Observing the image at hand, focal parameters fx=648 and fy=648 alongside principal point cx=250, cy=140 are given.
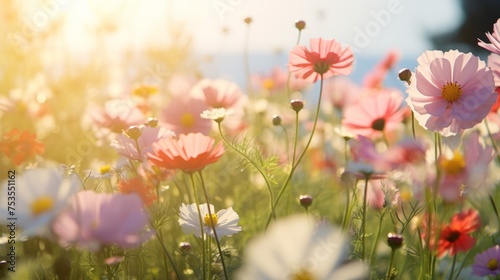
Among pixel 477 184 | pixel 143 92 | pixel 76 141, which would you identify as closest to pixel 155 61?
pixel 76 141

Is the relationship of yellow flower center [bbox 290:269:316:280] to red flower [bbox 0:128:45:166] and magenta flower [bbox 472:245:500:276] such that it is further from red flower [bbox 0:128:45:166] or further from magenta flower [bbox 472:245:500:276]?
red flower [bbox 0:128:45:166]

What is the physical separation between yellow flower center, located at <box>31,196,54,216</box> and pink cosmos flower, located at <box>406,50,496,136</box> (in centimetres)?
44

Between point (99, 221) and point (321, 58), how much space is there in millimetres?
486

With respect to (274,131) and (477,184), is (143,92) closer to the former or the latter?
(274,131)

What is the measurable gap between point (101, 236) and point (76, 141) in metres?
1.35

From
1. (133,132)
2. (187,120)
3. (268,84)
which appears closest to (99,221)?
(133,132)

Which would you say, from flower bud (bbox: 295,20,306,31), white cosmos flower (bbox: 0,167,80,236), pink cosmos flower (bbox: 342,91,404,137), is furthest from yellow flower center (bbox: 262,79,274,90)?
white cosmos flower (bbox: 0,167,80,236)

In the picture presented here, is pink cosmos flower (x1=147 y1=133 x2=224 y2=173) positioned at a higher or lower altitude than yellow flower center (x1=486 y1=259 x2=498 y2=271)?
higher

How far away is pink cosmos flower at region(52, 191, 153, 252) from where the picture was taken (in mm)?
524

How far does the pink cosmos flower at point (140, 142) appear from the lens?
819mm

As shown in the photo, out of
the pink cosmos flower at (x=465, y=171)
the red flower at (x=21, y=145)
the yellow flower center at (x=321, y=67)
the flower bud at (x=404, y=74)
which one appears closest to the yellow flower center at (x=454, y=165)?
the pink cosmos flower at (x=465, y=171)

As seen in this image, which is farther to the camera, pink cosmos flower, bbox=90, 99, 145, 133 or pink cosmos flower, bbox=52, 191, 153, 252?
pink cosmos flower, bbox=90, 99, 145, 133

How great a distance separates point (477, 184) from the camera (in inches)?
29.5

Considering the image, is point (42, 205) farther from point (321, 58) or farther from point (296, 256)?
point (321, 58)
